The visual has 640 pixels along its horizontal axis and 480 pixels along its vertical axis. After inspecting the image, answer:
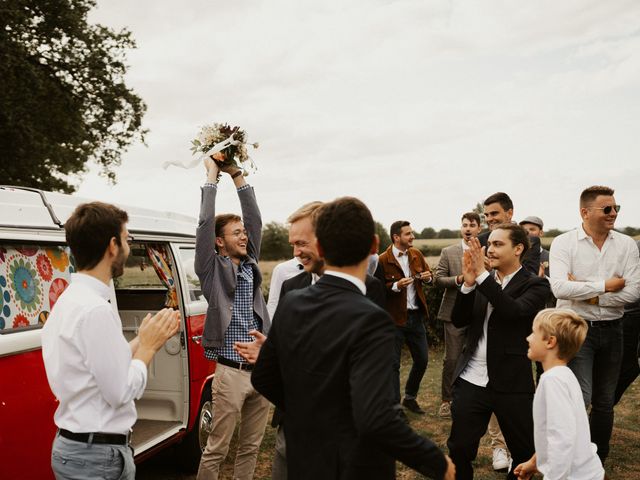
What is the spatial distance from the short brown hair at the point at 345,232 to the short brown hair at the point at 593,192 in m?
3.25

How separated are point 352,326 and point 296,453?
63cm

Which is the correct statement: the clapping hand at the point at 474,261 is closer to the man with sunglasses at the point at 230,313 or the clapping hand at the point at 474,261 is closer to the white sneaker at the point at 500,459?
the man with sunglasses at the point at 230,313

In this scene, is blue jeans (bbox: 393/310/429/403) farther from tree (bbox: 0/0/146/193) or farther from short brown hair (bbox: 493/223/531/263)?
tree (bbox: 0/0/146/193)

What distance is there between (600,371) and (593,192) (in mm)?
1525

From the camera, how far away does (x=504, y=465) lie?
17.6ft

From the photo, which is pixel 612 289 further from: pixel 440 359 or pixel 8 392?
pixel 440 359

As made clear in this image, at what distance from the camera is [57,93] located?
54.9ft

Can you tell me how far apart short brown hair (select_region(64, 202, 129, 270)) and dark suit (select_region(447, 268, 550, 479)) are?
244cm

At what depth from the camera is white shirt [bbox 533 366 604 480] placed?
306 cm

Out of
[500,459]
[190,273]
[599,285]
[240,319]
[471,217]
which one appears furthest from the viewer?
[471,217]

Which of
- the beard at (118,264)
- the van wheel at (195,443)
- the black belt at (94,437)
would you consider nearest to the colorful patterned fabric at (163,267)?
the van wheel at (195,443)

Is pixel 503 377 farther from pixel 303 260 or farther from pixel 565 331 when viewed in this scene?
pixel 303 260

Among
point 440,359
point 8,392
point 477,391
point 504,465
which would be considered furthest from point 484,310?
point 440,359

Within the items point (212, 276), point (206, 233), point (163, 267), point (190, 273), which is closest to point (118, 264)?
point (206, 233)
